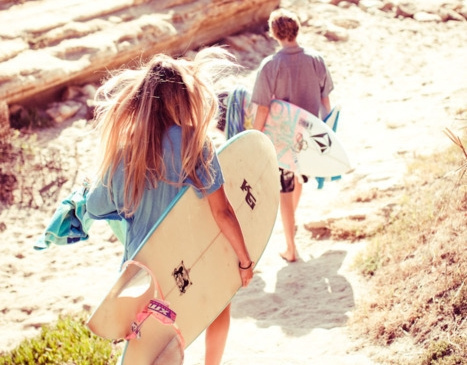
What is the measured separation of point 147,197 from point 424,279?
1903mm

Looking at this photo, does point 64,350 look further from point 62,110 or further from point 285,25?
point 62,110

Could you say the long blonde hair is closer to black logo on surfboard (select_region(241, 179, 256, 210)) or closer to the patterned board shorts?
black logo on surfboard (select_region(241, 179, 256, 210))

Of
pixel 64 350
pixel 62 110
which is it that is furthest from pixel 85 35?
pixel 64 350

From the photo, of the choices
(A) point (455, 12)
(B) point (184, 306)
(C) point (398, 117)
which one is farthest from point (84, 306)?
(A) point (455, 12)

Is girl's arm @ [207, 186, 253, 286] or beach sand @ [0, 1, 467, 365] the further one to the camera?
beach sand @ [0, 1, 467, 365]


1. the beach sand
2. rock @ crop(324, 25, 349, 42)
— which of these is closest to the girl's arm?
the beach sand

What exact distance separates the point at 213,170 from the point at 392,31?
28.9ft

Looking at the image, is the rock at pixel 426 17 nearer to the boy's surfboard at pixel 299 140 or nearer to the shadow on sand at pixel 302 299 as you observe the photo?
the boy's surfboard at pixel 299 140

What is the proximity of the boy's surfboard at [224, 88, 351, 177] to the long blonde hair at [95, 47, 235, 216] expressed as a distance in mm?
2245

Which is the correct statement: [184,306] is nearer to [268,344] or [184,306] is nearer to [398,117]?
[268,344]

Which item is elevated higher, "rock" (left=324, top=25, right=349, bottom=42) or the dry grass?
the dry grass

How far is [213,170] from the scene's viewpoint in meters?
2.88

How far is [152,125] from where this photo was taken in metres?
2.77

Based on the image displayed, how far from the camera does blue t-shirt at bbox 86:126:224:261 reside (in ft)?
9.19
